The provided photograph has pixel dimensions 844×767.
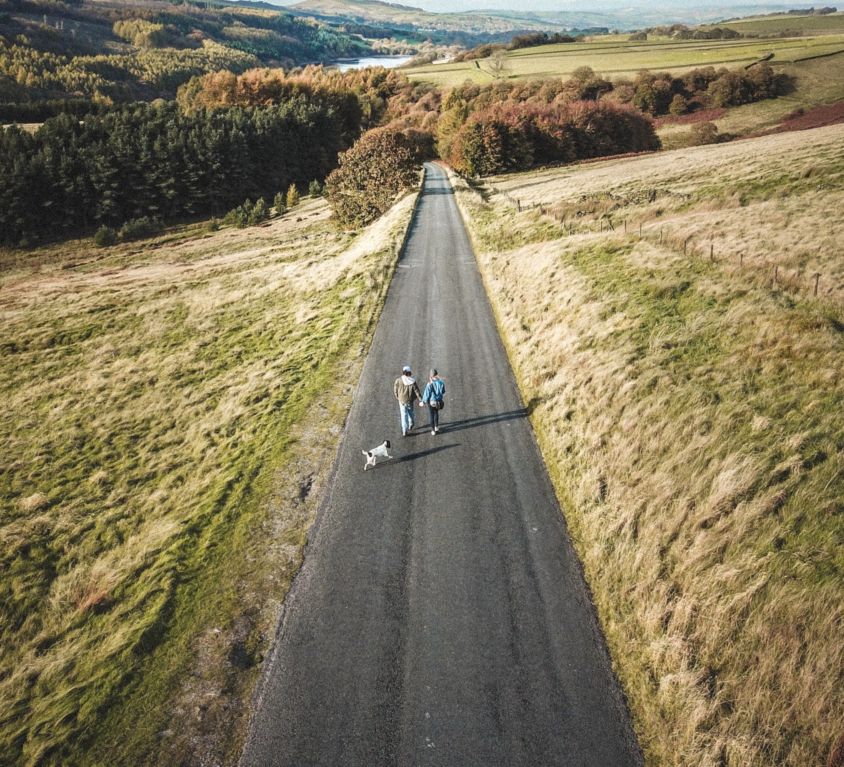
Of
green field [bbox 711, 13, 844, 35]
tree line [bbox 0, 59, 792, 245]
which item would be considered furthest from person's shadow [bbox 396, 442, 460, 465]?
green field [bbox 711, 13, 844, 35]

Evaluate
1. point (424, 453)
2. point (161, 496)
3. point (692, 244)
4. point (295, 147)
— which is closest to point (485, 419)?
point (424, 453)

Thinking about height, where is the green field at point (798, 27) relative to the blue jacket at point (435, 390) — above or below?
above

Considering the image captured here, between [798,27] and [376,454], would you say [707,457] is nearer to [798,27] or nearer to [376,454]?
[376,454]

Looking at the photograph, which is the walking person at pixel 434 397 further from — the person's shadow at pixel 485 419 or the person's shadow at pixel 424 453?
the person's shadow at pixel 424 453

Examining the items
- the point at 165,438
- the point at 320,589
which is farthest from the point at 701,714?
the point at 165,438

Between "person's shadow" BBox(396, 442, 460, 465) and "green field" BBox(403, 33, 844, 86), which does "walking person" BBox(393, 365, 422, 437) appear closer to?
"person's shadow" BBox(396, 442, 460, 465)

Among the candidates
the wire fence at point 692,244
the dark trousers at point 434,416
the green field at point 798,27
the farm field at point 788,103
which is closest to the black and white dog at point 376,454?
the dark trousers at point 434,416

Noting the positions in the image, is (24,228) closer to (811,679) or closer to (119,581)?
(119,581)
